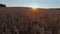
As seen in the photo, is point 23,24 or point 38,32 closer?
point 38,32

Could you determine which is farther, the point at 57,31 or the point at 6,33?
the point at 57,31

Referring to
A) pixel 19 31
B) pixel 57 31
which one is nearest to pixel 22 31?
pixel 19 31

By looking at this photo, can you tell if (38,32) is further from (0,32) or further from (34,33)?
(0,32)

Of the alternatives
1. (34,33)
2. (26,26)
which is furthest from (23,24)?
(34,33)

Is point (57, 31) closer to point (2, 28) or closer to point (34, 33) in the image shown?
point (34, 33)

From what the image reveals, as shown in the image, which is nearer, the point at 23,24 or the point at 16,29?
the point at 16,29

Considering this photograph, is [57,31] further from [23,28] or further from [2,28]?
[2,28]

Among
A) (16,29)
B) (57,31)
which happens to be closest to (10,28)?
(16,29)
